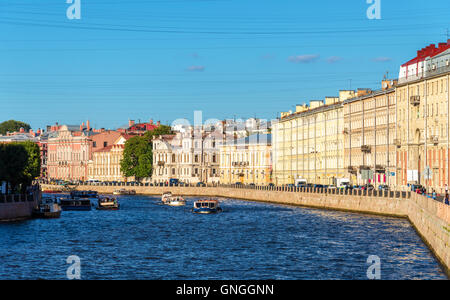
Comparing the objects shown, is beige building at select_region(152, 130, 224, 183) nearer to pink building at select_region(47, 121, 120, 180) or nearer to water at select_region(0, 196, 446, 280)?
pink building at select_region(47, 121, 120, 180)

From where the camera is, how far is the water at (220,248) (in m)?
37.7

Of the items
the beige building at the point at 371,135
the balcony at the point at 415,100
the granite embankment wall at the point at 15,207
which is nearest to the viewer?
the granite embankment wall at the point at 15,207

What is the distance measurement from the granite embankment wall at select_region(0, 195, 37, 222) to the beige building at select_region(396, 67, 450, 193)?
2902 centimetres

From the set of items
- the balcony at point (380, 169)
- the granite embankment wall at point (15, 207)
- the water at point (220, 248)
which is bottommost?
the water at point (220, 248)

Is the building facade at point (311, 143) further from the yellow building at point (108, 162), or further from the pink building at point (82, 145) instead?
the pink building at point (82, 145)

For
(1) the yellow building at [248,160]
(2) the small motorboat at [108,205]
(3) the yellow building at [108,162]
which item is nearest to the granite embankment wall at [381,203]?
(1) the yellow building at [248,160]

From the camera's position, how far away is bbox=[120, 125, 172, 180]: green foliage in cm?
16188

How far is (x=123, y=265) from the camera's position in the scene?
40.2m

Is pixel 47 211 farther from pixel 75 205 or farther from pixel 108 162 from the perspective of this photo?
pixel 108 162

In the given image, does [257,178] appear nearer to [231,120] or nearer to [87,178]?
[231,120]

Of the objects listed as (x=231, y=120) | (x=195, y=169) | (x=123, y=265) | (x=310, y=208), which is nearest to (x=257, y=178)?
(x=195, y=169)

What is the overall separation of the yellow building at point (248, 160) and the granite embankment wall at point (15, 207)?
69036 millimetres

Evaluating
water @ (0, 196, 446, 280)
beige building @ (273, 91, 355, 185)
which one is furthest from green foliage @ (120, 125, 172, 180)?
water @ (0, 196, 446, 280)

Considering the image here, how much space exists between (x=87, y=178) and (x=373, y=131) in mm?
103472
